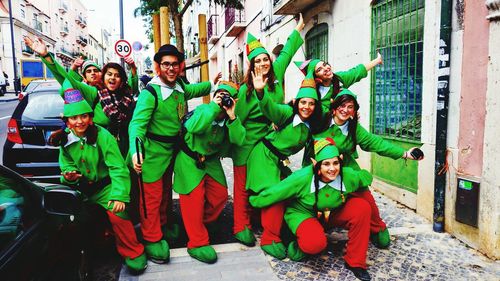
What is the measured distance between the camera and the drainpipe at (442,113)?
13.3ft

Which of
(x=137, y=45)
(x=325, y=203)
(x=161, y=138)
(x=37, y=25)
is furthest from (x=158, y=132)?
(x=37, y=25)

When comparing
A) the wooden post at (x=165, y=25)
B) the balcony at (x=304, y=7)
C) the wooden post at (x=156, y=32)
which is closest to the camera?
the wooden post at (x=165, y=25)

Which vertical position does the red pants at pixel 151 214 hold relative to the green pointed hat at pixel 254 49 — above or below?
below

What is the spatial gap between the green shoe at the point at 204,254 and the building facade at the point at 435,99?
225cm

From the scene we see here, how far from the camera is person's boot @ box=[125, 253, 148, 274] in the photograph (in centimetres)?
346

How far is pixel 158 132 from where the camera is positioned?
12.5 feet

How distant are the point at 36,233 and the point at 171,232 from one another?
2.27 meters

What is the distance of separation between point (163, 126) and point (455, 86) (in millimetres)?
2999

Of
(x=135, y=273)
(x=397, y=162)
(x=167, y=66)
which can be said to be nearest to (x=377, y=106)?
(x=397, y=162)

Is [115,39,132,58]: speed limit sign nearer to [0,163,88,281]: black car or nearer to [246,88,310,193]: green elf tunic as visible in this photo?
[246,88,310,193]: green elf tunic

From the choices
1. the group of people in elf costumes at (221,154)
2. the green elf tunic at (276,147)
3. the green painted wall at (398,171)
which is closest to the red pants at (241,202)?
the group of people in elf costumes at (221,154)

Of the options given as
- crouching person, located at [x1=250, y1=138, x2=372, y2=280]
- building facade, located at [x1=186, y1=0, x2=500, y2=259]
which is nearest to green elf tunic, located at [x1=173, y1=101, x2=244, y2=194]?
crouching person, located at [x1=250, y1=138, x2=372, y2=280]

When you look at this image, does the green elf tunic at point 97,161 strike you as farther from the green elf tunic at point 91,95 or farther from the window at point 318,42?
the window at point 318,42

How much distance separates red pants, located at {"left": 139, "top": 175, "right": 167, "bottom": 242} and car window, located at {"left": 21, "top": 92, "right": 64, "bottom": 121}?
99.5 inches
